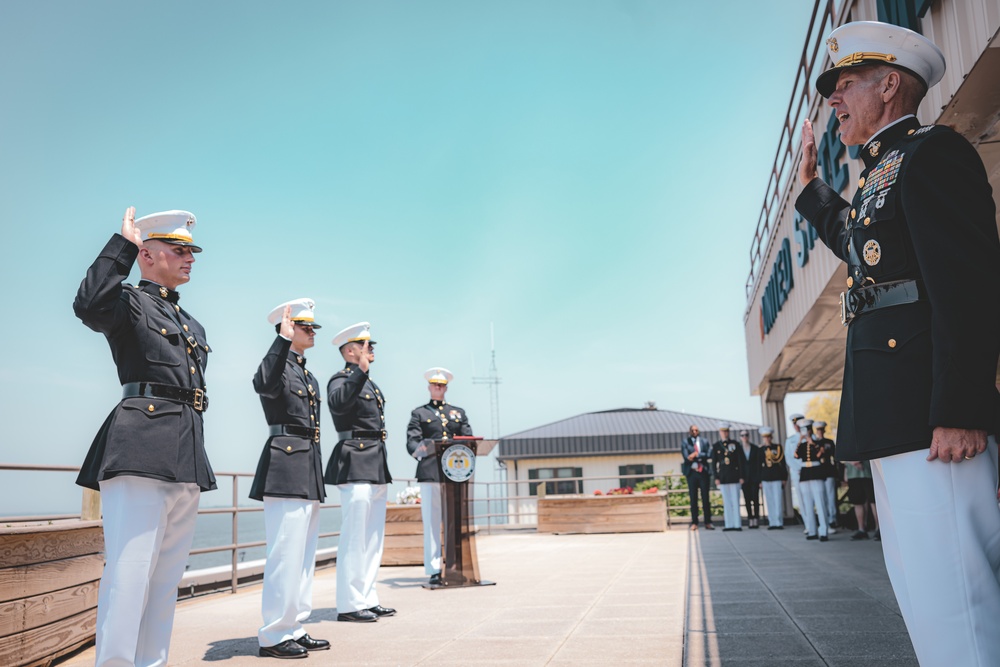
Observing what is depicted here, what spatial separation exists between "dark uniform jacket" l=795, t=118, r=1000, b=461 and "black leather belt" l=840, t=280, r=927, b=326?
0.02 meters

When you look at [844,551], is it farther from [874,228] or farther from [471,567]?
[874,228]

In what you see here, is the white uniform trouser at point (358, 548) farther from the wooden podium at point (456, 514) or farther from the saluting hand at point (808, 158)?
the saluting hand at point (808, 158)

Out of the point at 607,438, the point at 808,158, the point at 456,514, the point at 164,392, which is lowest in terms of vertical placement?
the point at 456,514

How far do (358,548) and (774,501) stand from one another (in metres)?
12.1

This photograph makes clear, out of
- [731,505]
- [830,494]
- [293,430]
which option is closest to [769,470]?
[731,505]

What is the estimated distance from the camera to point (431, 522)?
8.44 m

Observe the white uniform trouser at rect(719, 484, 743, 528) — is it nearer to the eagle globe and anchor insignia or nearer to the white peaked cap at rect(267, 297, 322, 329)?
the eagle globe and anchor insignia

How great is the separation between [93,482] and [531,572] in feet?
20.5

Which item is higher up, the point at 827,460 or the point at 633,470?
the point at 827,460

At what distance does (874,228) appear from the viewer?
92.4 inches

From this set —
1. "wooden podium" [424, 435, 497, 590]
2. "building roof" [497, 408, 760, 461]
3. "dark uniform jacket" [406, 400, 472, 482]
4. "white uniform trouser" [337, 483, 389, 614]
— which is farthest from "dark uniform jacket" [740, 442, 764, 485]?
"building roof" [497, 408, 760, 461]

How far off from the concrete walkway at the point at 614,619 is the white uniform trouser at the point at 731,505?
6122mm

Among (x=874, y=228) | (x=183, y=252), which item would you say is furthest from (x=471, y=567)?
(x=874, y=228)

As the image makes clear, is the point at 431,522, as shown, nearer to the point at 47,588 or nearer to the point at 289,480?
the point at 289,480
